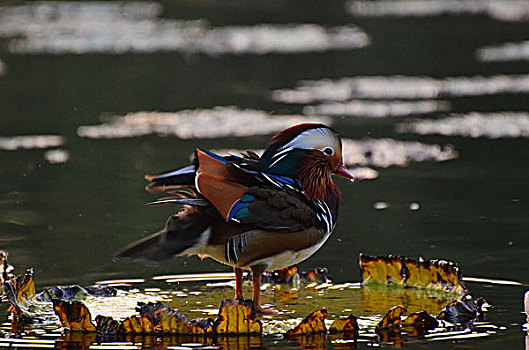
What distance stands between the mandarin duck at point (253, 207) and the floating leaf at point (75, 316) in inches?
15.7

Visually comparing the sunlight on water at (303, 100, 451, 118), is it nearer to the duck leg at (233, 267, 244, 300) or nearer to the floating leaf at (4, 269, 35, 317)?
the duck leg at (233, 267, 244, 300)

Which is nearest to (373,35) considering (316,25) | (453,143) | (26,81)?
(316,25)

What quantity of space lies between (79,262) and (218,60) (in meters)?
10.7

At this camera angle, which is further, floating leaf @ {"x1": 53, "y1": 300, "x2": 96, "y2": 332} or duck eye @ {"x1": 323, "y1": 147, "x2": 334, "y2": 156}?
duck eye @ {"x1": 323, "y1": 147, "x2": 334, "y2": 156}

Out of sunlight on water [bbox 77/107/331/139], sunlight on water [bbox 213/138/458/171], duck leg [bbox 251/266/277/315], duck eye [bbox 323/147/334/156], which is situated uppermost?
sunlight on water [bbox 77/107/331/139]

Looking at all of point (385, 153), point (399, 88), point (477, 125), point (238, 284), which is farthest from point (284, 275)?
point (399, 88)

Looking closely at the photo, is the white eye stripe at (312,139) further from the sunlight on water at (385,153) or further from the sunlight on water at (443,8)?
the sunlight on water at (443,8)

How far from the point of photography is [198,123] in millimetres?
14648

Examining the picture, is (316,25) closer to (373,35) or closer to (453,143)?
(373,35)

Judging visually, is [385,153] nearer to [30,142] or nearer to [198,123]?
[198,123]

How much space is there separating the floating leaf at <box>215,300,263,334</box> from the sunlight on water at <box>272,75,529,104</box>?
357 inches

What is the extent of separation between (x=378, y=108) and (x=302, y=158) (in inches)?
312

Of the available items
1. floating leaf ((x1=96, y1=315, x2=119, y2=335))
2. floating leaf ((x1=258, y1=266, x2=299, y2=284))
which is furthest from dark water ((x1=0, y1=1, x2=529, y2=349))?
floating leaf ((x1=96, y1=315, x2=119, y2=335))

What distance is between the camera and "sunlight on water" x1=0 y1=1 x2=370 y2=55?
66.4 ft
